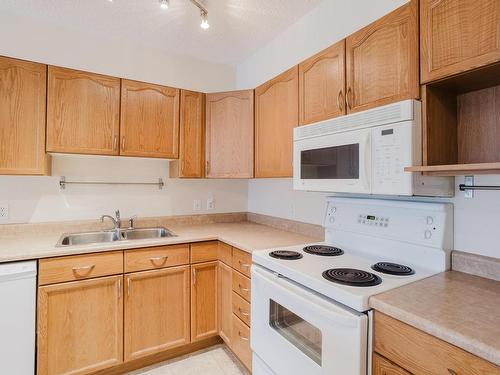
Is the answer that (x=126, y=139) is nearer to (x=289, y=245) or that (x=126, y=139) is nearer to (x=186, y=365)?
(x=289, y=245)

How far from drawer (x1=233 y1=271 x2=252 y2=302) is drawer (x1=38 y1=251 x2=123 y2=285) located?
0.77 m

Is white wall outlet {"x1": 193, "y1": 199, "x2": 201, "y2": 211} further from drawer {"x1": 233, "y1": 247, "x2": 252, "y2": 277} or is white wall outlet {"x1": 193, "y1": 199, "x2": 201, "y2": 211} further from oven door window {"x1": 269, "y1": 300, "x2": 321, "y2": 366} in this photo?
oven door window {"x1": 269, "y1": 300, "x2": 321, "y2": 366}

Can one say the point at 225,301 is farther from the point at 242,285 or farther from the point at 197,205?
the point at 197,205

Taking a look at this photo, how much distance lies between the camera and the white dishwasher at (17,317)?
1500 millimetres

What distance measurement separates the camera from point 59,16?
6.79 ft

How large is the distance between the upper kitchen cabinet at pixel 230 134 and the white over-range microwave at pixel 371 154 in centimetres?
74

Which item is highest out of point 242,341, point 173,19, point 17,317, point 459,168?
point 173,19

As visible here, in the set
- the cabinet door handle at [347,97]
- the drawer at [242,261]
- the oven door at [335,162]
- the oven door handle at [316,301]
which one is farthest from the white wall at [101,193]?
the cabinet door handle at [347,97]

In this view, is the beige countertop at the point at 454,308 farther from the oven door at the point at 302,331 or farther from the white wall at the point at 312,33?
the white wall at the point at 312,33

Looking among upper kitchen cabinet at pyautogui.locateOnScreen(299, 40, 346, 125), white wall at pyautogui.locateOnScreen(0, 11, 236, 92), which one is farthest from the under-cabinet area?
white wall at pyautogui.locateOnScreen(0, 11, 236, 92)

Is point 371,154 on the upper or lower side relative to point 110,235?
upper

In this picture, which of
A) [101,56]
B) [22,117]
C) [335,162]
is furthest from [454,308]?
[101,56]

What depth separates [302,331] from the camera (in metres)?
1.30

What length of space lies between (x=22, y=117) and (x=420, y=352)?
247 cm
